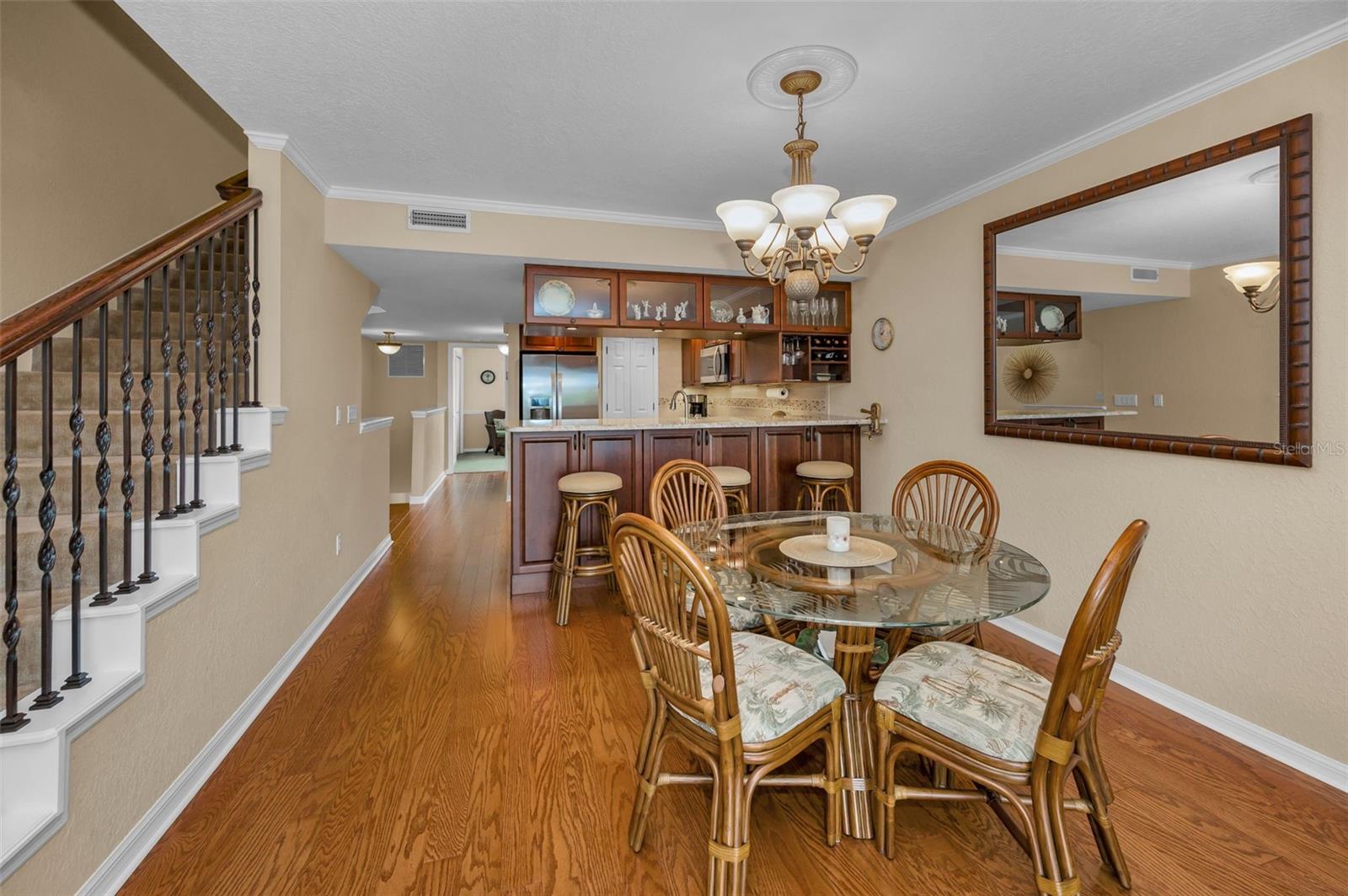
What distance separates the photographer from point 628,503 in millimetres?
3904

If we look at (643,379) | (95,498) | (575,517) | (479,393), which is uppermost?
(479,393)

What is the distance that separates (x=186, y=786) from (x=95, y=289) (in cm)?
148

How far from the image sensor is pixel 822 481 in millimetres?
3965

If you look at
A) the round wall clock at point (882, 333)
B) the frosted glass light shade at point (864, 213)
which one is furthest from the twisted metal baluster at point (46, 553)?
the round wall clock at point (882, 333)

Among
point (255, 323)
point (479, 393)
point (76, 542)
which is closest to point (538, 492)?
point (255, 323)

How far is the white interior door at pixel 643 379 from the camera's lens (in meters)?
6.09

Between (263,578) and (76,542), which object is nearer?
(76,542)

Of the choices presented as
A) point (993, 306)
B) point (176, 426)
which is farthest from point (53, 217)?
point (993, 306)

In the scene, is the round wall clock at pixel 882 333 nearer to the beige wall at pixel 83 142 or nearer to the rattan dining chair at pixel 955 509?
the rattan dining chair at pixel 955 509

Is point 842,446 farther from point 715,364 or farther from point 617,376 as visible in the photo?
point 617,376

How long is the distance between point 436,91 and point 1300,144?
3.07 meters

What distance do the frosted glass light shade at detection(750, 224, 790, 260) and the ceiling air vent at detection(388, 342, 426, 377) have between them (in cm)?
795

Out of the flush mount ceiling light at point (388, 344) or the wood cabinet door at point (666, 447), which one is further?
the flush mount ceiling light at point (388, 344)

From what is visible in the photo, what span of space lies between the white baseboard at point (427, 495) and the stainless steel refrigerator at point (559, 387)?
5.00 feet
